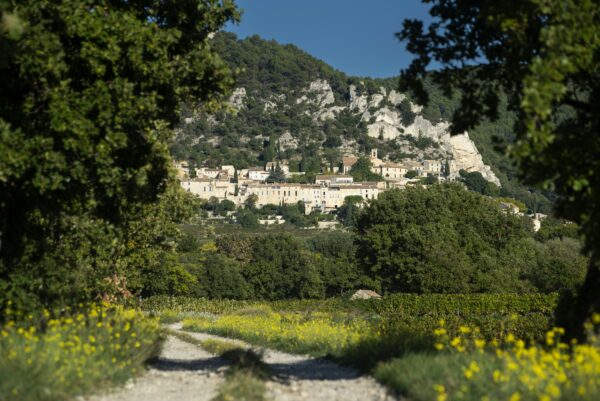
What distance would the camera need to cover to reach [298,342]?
17.7 m

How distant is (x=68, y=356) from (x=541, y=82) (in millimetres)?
7020

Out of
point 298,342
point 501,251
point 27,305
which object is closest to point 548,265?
point 501,251

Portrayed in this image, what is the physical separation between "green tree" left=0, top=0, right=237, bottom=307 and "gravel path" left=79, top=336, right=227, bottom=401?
109 inches

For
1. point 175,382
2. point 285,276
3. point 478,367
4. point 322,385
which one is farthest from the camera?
point 285,276

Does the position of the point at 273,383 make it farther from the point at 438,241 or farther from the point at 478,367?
the point at 438,241

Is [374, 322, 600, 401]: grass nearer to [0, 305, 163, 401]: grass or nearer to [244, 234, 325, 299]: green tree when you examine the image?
[0, 305, 163, 401]: grass

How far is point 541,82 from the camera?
28.3 feet

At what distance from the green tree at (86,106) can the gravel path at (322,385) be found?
12.8 feet

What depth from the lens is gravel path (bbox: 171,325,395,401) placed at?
9719 mm

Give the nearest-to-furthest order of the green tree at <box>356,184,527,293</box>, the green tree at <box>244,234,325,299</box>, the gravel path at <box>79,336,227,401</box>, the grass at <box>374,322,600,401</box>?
the grass at <box>374,322,600,401</box>
the gravel path at <box>79,336,227,401</box>
the green tree at <box>356,184,527,293</box>
the green tree at <box>244,234,325,299</box>

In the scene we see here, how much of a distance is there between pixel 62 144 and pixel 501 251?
60.6 m

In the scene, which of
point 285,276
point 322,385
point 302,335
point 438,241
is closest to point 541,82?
point 322,385

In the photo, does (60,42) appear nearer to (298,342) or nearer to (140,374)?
(140,374)

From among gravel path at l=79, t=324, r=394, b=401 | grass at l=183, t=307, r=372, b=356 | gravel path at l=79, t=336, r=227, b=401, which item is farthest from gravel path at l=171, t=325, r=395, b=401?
grass at l=183, t=307, r=372, b=356
